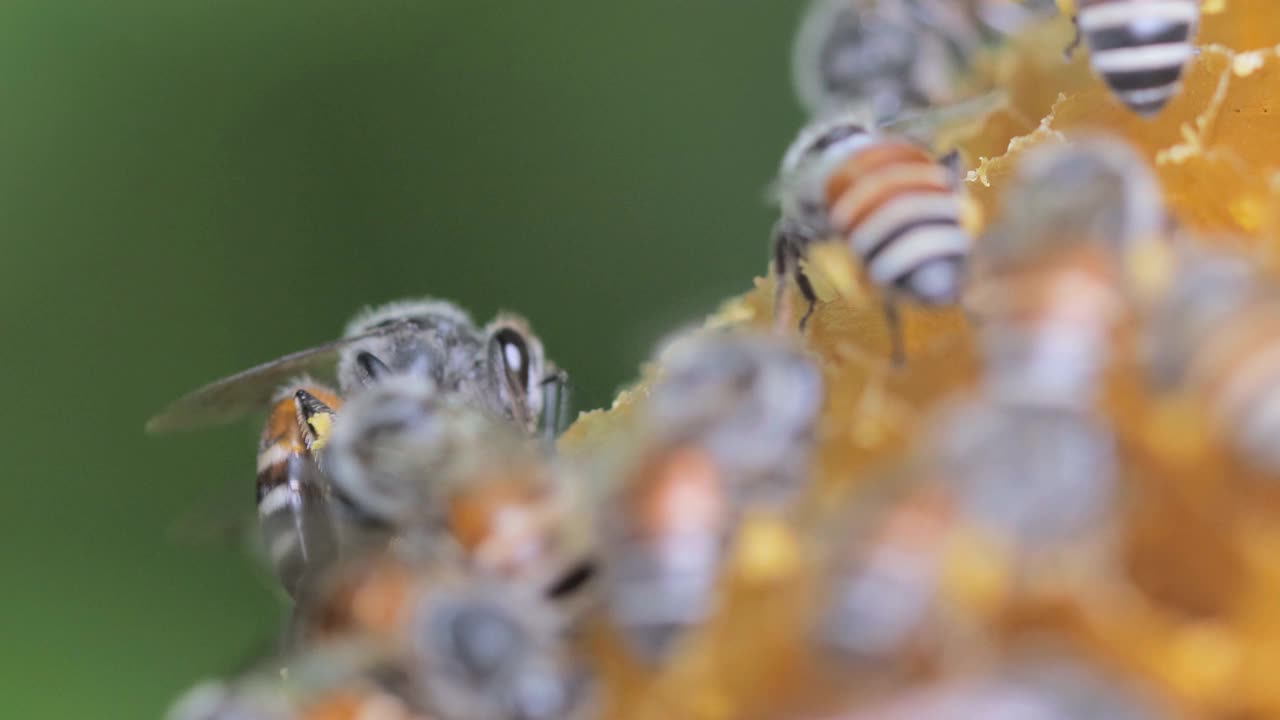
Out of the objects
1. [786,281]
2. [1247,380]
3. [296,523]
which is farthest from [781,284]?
[1247,380]

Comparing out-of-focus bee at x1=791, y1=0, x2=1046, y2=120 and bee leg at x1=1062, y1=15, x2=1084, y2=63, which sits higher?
out-of-focus bee at x1=791, y1=0, x2=1046, y2=120

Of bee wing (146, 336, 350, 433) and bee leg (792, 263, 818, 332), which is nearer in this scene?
bee leg (792, 263, 818, 332)

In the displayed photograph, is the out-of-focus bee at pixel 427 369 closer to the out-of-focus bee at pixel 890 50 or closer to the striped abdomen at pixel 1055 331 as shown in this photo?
the out-of-focus bee at pixel 890 50

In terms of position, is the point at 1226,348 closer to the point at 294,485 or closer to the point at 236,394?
the point at 294,485

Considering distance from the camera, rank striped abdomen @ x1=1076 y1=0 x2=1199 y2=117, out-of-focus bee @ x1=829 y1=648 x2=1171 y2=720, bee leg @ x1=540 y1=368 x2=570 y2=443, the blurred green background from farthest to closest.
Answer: the blurred green background
bee leg @ x1=540 y1=368 x2=570 y2=443
striped abdomen @ x1=1076 y1=0 x2=1199 y2=117
out-of-focus bee @ x1=829 y1=648 x2=1171 y2=720

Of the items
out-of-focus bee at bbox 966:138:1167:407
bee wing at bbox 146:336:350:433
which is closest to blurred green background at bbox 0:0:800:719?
bee wing at bbox 146:336:350:433

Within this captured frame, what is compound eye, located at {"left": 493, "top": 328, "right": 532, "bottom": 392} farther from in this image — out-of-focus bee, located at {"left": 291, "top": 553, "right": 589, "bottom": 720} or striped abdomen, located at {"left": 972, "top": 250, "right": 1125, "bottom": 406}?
striped abdomen, located at {"left": 972, "top": 250, "right": 1125, "bottom": 406}

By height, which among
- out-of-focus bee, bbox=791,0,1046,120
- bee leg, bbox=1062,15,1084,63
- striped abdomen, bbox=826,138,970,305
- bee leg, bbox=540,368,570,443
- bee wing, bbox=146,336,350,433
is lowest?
striped abdomen, bbox=826,138,970,305
